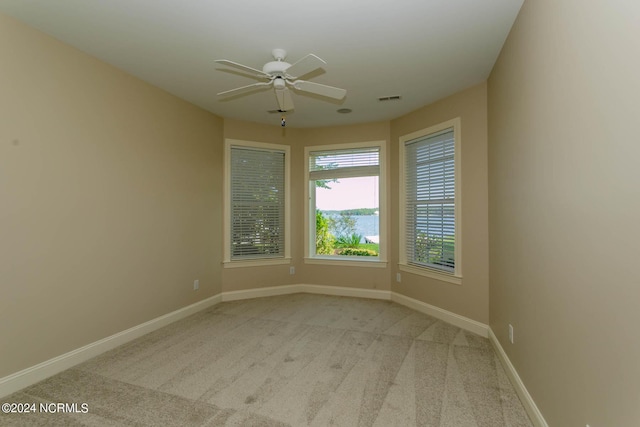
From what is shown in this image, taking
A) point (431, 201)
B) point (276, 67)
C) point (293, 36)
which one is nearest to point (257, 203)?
point (431, 201)

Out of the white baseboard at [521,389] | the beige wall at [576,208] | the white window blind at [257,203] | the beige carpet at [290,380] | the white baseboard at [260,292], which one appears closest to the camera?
the beige wall at [576,208]

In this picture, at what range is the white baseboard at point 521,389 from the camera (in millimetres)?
1869

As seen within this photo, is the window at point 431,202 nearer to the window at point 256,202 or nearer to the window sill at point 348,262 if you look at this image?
the window sill at point 348,262

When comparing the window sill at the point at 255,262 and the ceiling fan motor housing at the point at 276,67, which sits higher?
the ceiling fan motor housing at the point at 276,67

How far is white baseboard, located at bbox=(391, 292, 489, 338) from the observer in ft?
11.0

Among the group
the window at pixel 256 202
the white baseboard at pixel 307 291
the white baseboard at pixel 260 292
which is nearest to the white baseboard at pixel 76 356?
the white baseboard at pixel 260 292

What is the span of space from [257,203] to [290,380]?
293 cm

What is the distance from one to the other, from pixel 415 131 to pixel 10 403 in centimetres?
465

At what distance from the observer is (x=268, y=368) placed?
8.61 feet

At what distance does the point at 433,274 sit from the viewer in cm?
395

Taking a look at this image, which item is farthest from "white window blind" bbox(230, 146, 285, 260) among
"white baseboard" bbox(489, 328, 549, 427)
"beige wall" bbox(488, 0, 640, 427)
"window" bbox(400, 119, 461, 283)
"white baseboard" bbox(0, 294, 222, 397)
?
"beige wall" bbox(488, 0, 640, 427)

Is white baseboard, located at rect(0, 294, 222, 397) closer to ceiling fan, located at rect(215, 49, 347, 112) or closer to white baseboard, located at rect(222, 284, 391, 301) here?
white baseboard, located at rect(222, 284, 391, 301)

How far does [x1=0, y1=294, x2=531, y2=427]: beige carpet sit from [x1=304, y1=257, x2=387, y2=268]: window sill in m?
1.16

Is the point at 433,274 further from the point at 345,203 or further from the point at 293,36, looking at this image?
the point at 293,36
